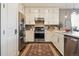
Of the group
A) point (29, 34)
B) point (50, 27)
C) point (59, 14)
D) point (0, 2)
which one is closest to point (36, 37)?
point (29, 34)

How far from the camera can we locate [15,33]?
485 cm

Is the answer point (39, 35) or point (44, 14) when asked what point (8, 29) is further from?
point (44, 14)

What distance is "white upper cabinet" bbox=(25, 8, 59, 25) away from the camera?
426 inches

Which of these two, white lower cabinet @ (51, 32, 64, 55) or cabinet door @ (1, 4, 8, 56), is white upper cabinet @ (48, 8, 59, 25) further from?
cabinet door @ (1, 4, 8, 56)

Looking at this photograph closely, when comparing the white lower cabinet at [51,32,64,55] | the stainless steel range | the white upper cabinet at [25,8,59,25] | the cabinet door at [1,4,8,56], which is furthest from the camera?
the white upper cabinet at [25,8,59,25]

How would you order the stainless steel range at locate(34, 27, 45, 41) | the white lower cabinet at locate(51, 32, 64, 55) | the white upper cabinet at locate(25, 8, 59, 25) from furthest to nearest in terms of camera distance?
1. the white upper cabinet at locate(25, 8, 59, 25)
2. the stainless steel range at locate(34, 27, 45, 41)
3. the white lower cabinet at locate(51, 32, 64, 55)

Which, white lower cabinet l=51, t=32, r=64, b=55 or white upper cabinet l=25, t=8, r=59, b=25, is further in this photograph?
white upper cabinet l=25, t=8, r=59, b=25

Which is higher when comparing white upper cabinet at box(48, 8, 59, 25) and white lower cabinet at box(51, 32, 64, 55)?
white upper cabinet at box(48, 8, 59, 25)

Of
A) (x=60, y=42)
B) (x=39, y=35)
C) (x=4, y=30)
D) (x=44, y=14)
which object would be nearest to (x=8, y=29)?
(x=4, y=30)

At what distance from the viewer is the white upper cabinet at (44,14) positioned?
426 inches

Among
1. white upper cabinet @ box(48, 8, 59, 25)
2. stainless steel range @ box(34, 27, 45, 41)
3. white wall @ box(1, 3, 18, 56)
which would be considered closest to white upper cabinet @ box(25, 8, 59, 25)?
white upper cabinet @ box(48, 8, 59, 25)

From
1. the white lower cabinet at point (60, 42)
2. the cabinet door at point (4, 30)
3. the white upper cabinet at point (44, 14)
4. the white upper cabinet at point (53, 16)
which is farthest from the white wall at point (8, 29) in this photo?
the white upper cabinet at point (53, 16)

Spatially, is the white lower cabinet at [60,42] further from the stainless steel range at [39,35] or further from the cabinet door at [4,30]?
the stainless steel range at [39,35]

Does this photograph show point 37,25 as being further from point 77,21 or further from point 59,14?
point 77,21
